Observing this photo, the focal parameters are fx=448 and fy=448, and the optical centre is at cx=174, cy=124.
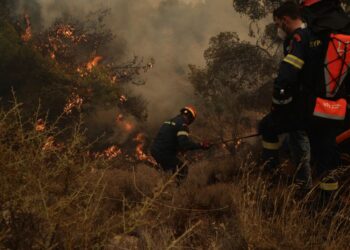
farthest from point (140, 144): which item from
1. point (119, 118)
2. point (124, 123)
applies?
point (119, 118)

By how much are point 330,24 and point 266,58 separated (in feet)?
32.4

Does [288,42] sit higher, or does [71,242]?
[288,42]

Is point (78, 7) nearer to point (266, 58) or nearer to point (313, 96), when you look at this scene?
point (266, 58)

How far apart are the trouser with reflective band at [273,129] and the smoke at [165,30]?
64.3 feet

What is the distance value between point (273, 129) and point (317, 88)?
67 cm

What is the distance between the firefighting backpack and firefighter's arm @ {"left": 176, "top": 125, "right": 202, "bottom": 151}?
8.98 feet

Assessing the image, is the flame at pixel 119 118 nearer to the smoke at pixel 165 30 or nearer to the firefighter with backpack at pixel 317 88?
the smoke at pixel 165 30

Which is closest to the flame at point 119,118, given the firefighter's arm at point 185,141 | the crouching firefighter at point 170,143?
the crouching firefighter at point 170,143

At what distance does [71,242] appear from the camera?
8.16 ft

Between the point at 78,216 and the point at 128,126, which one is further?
the point at 128,126

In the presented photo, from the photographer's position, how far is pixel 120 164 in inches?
637

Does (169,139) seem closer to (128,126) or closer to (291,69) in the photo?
(291,69)

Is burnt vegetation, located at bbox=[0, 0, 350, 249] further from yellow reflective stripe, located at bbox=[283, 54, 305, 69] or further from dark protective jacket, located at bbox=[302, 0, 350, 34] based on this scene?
dark protective jacket, located at bbox=[302, 0, 350, 34]

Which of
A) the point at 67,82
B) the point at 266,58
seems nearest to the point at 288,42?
the point at 266,58
